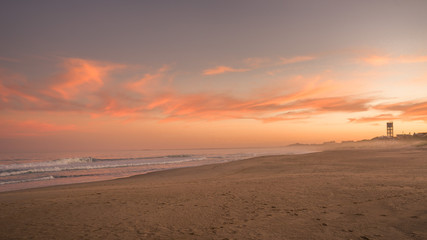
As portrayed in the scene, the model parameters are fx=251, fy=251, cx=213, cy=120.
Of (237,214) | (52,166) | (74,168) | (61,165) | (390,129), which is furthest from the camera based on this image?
(390,129)

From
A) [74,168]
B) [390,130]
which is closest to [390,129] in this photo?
[390,130]

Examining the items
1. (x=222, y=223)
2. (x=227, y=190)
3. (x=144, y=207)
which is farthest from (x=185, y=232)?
(x=227, y=190)

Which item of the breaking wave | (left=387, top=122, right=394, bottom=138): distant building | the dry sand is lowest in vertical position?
the breaking wave

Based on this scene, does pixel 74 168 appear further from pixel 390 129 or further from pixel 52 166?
pixel 390 129

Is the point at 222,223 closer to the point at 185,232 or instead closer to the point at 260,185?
the point at 185,232

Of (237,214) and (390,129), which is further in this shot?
(390,129)

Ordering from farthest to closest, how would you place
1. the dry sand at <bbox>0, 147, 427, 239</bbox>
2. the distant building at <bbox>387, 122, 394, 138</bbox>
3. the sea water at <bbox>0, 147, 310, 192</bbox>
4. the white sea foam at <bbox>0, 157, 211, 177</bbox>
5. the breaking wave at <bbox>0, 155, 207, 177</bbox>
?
the distant building at <bbox>387, 122, 394, 138</bbox>
the breaking wave at <bbox>0, 155, 207, 177</bbox>
the white sea foam at <bbox>0, 157, 211, 177</bbox>
the sea water at <bbox>0, 147, 310, 192</bbox>
the dry sand at <bbox>0, 147, 427, 239</bbox>

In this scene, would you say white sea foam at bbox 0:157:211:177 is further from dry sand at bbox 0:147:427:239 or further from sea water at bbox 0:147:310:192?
dry sand at bbox 0:147:427:239

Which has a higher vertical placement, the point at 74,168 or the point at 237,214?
the point at 237,214

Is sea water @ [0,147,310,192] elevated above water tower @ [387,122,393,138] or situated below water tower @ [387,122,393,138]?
below

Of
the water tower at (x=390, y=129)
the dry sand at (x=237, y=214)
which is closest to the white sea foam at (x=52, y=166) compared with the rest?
the dry sand at (x=237, y=214)

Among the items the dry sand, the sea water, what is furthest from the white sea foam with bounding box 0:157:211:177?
the dry sand

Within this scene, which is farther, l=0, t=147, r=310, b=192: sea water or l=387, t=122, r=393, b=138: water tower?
l=387, t=122, r=393, b=138: water tower

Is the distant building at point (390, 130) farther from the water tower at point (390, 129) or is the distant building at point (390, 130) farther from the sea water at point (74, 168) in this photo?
the sea water at point (74, 168)
